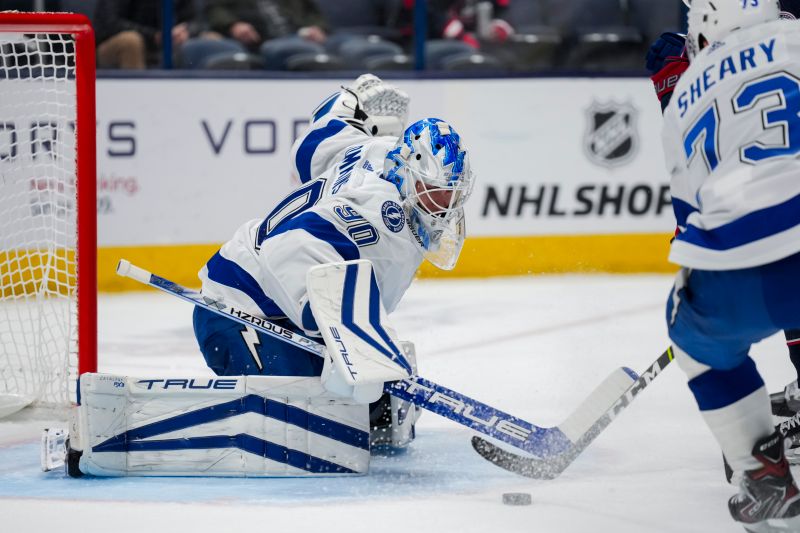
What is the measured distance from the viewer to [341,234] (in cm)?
265

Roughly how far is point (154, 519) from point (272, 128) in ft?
10.2

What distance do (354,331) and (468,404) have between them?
328 millimetres

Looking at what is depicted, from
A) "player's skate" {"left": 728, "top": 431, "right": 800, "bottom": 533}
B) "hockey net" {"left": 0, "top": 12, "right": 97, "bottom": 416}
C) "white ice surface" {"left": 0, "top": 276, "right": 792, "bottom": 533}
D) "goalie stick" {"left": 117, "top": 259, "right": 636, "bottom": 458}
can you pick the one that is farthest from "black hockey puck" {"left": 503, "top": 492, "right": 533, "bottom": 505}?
"hockey net" {"left": 0, "top": 12, "right": 97, "bottom": 416}

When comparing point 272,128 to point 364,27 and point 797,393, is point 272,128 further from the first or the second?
point 797,393

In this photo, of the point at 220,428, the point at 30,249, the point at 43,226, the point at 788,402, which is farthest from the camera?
the point at 30,249

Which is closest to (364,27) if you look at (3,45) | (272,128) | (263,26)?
(263,26)

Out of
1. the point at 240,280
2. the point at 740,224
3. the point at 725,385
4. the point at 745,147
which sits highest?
the point at 745,147

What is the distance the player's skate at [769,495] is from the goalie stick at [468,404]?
571mm

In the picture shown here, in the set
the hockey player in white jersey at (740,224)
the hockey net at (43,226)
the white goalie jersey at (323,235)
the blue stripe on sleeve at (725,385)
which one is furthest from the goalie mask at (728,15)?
the hockey net at (43,226)

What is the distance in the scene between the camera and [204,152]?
523 cm

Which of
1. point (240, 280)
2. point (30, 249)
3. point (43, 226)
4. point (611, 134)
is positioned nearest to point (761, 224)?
point (240, 280)

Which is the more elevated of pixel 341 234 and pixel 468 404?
pixel 341 234

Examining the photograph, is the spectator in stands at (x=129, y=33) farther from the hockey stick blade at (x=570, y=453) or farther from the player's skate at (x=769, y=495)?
the player's skate at (x=769, y=495)

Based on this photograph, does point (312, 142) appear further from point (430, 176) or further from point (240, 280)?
point (430, 176)
